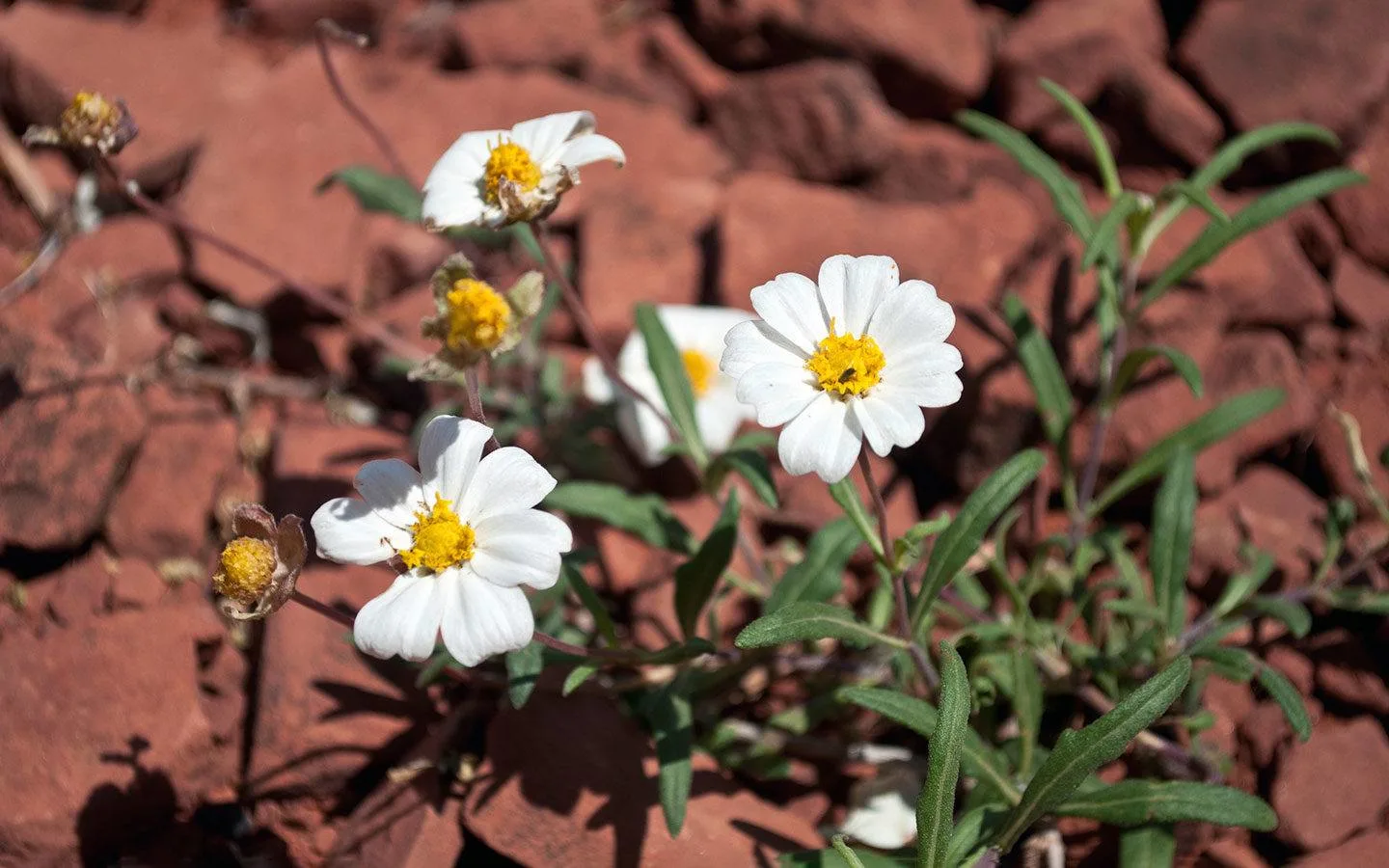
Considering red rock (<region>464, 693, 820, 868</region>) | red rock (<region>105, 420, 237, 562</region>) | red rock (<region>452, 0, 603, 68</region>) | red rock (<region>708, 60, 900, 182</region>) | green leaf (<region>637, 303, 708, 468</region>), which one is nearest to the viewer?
red rock (<region>464, 693, 820, 868</region>)

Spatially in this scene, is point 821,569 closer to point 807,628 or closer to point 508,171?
point 807,628

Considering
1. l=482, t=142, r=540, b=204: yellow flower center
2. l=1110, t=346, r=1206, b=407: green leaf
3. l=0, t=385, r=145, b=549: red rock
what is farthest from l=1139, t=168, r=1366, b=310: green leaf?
l=0, t=385, r=145, b=549: red rock

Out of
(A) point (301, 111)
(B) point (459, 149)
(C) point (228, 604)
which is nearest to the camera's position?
(C) point (228, 604)

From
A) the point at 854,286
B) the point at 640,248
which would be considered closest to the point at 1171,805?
the point at 854,286

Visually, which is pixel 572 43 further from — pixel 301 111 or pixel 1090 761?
pixel 1090 761

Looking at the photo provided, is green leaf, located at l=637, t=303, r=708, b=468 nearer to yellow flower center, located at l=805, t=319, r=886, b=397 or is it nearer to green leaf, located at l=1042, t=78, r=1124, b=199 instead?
yellow flower center, located at l=805, t=319, r=886, b=397

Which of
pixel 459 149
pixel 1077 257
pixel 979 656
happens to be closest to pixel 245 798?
pixel 459 149

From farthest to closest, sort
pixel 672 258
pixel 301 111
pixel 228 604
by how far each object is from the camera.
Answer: pixel 301 111
pixel 672 258
pixel 228 604
